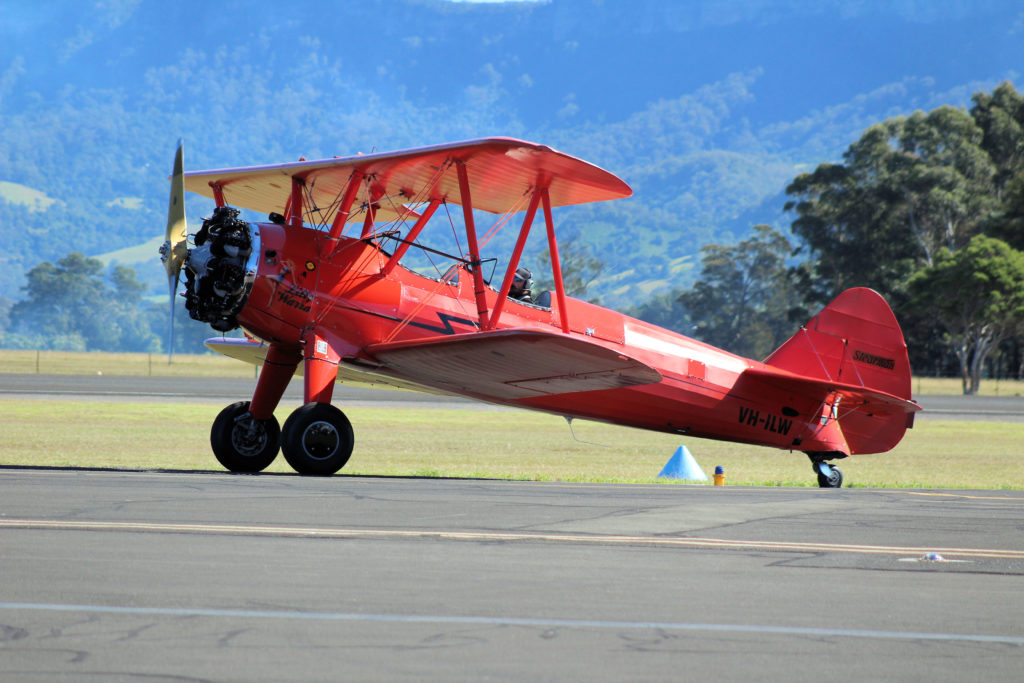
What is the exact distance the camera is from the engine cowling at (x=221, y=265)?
449 inches

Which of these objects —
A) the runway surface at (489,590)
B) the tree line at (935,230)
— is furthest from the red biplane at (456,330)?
the tree line at (935,230)

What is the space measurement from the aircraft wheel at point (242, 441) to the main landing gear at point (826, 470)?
7.40 metres

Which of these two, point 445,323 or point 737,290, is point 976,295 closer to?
point 445,323

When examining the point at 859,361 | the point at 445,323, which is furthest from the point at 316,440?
the point at 859,361

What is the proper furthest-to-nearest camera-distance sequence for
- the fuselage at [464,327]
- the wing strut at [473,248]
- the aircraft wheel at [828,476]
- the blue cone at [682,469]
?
1. the blue cone at [682,469]
2. the aircraft wheel at [828,476]
3. the wing strut at [473,248]
4. the fuselage at [464,327]

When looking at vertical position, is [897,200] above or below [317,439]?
above

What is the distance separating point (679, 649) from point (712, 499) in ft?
17.1

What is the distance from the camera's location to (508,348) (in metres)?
11.1

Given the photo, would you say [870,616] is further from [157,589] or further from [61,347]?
[61,347]

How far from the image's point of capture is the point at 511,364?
38.2 feet

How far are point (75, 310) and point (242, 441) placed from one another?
17916 cm

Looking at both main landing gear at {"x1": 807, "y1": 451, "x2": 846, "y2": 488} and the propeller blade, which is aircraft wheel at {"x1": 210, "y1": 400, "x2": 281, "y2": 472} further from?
main landing gear at {"x1": 807, "y1": 451, "x2": 846, "y2": 488}

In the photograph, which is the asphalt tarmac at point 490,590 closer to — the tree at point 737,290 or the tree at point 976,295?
the tree at point 976,295

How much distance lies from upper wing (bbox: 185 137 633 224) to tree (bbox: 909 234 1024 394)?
Answer: 52.4 metres
